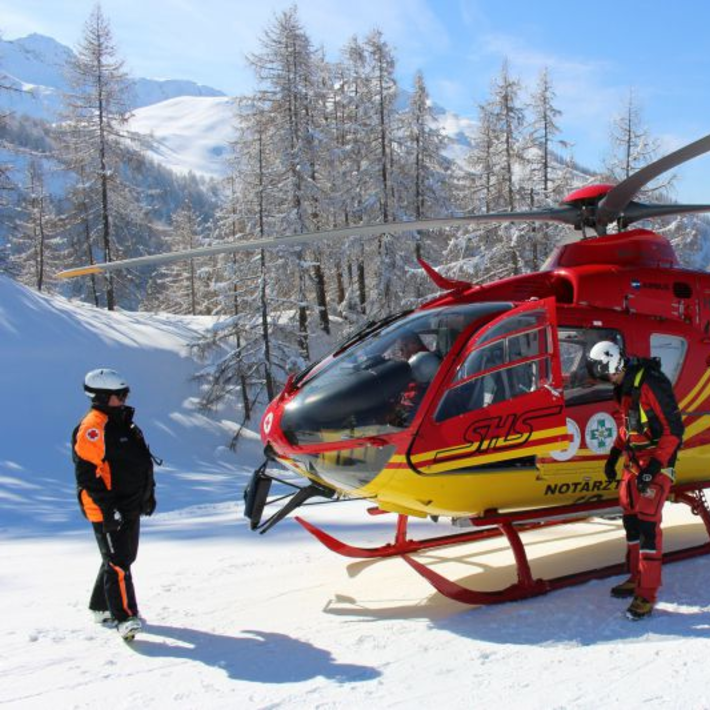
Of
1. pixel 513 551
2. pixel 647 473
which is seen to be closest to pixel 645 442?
pixel 647 473

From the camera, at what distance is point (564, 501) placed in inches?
234

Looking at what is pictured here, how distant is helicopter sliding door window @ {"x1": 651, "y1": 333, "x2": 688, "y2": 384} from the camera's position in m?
6.25

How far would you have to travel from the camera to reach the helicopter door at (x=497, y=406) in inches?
204

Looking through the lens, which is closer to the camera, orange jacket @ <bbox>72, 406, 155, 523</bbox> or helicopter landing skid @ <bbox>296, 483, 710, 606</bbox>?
orange jacket @ <bbox>72, 406, 155, 523</bbox>

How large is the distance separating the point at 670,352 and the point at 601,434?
43.7 inches

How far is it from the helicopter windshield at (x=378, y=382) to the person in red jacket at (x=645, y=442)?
1.04 meters

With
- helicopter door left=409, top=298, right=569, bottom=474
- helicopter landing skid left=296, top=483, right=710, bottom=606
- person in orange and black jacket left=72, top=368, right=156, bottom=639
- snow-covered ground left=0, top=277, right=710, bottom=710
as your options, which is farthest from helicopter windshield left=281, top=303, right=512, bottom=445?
snow-covered ground left=0, top=277, right=710, bottom=710

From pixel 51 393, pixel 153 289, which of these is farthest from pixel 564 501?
pixel 153 289

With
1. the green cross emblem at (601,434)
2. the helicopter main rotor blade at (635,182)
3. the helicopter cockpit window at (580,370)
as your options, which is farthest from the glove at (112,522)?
the helicopter main rotor blade at (635,182)

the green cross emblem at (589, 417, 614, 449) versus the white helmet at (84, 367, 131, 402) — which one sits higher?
the white helmet at (84, 367, 131, 402)

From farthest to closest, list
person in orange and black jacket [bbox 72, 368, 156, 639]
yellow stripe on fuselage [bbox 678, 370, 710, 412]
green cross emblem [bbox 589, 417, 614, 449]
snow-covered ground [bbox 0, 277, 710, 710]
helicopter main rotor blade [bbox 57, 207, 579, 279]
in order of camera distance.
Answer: yellow stripe on fuselage [bbox 678, 370, 710, 412] < green cross emblem [bbox 589, 417, 614, 449] < helicopter main rotor blade [bbox 57, 207, 579, 279] < person in orange and black jacket [bbox 72, 368, 156, 639] < snow-covered ground [bbox 0, 277, 710, 710]

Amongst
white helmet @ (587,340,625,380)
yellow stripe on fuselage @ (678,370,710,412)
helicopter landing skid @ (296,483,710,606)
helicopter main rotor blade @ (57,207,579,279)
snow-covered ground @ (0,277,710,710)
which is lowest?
snow-covered ground @ (0,277,710,710)

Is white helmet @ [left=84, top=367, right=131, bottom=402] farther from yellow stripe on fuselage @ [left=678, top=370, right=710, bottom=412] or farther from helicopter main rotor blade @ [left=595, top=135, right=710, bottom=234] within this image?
yellow stripe on fuselage @ [left=678, top=370, right=710, bottom=412]

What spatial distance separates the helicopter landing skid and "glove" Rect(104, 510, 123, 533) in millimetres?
1475
